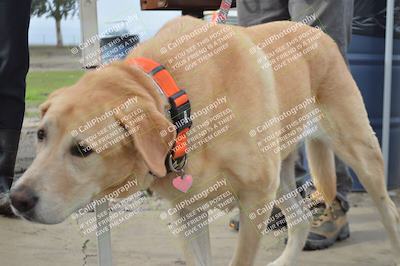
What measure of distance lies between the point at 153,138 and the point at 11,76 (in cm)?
166

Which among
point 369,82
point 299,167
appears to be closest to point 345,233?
point 299,167

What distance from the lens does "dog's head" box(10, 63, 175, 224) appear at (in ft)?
5.40

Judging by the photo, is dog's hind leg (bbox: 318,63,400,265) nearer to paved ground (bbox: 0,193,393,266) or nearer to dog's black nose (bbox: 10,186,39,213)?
paved ground (bbox: 0,193,393,266)

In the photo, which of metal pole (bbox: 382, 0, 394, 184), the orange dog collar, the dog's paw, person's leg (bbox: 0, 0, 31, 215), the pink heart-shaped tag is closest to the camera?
the orange dog collar

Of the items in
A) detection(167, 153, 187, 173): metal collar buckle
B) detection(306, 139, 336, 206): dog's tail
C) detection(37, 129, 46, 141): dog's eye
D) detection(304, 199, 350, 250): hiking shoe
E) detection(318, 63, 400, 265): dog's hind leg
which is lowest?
detection(304, 199, 350, 250): hiking shoe

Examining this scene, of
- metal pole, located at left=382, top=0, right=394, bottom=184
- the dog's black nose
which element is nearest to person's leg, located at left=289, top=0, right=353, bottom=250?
metal pole, located at left=382, top=0, right=394, bottom=184

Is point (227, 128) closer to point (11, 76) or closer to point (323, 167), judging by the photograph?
point (323, 167)

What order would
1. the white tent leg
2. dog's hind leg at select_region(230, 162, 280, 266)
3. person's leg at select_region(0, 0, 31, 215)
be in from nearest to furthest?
dog's hind leg at select_region(230, 162, 280, 266) < the white tent leg < person's leg at select_region(0, 0, 31, 215)

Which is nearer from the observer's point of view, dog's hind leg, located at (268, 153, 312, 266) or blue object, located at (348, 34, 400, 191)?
dog's hind leg, located at (268, 153, 312, 266)

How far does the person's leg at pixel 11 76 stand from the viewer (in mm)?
2959

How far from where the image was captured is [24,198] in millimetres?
1630

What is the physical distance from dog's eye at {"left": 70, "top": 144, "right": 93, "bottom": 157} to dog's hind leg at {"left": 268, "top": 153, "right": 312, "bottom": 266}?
4.56 feet

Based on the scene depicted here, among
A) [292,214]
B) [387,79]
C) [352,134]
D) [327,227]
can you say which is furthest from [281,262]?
[387,79]

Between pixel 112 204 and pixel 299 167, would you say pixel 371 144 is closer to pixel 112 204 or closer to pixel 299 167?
pixel 299 167
